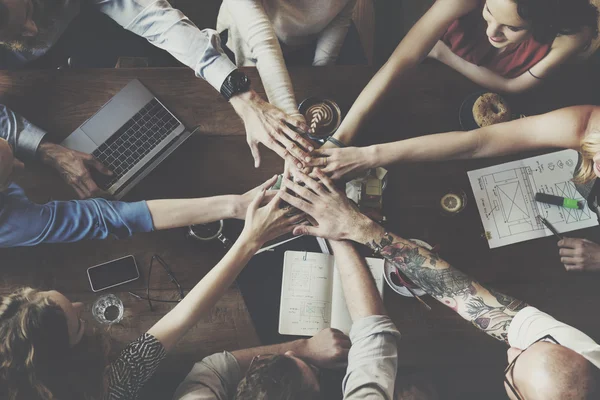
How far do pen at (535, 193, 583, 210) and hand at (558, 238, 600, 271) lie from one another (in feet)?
0.35

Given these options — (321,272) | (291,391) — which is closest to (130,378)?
(291,391)

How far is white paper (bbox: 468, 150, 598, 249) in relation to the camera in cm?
134


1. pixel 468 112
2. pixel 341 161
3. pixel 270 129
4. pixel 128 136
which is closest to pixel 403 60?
pixel 468 112

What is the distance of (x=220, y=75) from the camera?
1325mm

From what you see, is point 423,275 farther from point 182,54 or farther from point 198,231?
point 182,54

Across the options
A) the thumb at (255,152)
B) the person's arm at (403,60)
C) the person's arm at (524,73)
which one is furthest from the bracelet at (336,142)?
the person's arm at (524,73)

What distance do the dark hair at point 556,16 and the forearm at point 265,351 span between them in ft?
3.78

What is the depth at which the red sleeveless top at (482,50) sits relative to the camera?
1.40m

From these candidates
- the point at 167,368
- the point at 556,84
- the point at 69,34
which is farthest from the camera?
the point at 69,34

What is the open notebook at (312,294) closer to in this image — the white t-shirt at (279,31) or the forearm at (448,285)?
the forearm at (448,285)

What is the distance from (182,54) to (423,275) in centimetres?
103

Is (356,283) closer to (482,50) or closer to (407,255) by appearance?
(407,255)

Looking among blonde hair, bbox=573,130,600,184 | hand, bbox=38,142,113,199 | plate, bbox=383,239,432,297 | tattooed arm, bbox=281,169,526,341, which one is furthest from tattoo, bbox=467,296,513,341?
hand, bbox=38,142,113,199

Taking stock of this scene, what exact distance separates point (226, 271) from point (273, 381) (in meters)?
0.34
